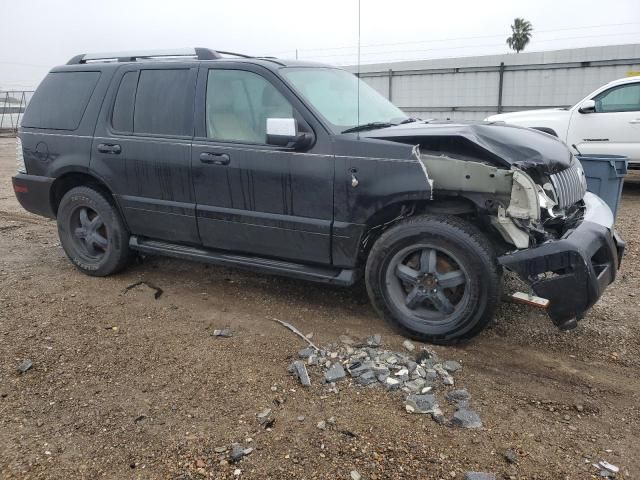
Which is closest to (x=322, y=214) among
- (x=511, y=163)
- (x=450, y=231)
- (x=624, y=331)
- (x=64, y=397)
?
(x=450, y=231)

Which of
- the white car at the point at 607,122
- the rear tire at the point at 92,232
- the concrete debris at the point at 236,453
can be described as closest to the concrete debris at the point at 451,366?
the concrete debris at the point at 236,453

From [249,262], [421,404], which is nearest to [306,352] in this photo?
[421,404]

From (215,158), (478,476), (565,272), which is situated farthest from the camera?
(215,158)

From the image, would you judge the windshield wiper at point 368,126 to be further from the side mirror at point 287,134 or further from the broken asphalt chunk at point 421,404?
the broken asphalt chunk at point 421,404

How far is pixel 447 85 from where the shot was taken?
1536 cm

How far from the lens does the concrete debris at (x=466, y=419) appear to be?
9.20ft

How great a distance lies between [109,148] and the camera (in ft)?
15.5

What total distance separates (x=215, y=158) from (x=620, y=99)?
24.5ft

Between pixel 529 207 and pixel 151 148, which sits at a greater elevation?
pixel 151 148

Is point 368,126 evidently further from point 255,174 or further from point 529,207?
point 529,207

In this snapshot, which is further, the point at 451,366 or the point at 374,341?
the point at 374,341

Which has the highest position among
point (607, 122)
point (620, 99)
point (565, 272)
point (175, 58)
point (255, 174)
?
point (175, 58)

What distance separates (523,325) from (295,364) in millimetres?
1772

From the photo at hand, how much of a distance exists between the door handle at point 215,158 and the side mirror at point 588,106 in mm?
7028
